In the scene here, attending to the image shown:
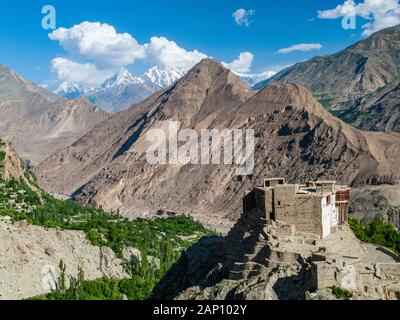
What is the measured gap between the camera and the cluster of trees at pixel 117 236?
212 ft

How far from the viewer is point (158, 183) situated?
147 meters

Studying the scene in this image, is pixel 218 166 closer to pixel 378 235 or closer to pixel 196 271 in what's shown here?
pixel 378 235

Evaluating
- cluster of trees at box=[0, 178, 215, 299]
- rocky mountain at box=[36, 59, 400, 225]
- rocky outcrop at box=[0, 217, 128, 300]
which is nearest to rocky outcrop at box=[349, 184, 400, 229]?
rocky mountain at box=[36, 59, 400, 225]

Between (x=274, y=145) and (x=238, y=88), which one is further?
(x=238, y=88)

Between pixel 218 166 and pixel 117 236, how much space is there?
62.3 metres

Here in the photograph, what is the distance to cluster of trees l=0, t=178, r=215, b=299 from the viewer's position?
64.5 metres

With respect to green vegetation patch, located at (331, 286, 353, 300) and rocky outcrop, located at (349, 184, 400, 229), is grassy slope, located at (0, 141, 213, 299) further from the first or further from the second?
green vegetation patch, located at (331, 286, 353, 300)

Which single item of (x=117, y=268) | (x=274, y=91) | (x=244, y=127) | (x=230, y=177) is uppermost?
(x=274, y=91)

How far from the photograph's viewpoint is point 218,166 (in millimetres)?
140125

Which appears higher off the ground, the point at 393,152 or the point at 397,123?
the point at 397,123
